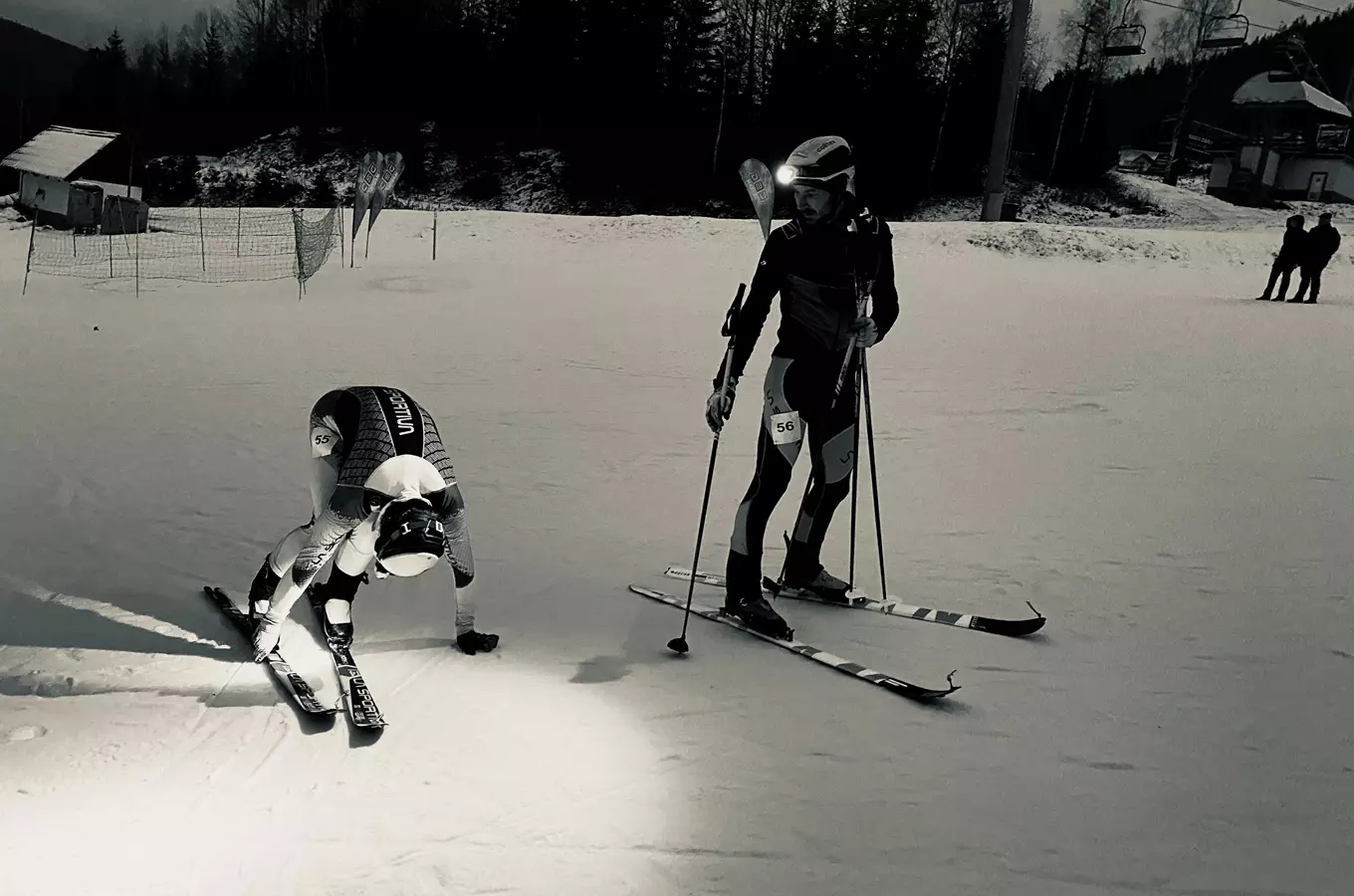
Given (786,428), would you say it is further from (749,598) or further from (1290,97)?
(1290,97)

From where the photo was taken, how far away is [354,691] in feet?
9.47

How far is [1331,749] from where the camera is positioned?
9.14 ft

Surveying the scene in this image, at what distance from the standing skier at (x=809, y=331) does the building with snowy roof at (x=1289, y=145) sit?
2098 cm

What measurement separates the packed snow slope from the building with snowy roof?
15.3 metres

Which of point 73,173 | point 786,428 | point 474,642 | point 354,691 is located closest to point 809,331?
point 786,428

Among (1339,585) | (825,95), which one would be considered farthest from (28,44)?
(1339,585)

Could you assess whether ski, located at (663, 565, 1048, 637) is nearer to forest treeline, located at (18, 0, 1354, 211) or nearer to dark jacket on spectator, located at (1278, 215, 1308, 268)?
dark jacket on spectator, located at (1278, 215, 1308, 268)

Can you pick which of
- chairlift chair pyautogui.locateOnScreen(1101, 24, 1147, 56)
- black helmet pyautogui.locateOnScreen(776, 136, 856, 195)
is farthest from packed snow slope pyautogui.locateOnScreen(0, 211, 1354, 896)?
chairlift chair pyautogui.locateOnScreen(1101, 24, 1147, 56)

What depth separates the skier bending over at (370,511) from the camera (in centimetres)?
249

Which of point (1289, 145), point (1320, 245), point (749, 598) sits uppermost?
point (1289, 145)

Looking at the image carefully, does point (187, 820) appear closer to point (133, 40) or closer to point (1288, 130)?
point (1288, 130)

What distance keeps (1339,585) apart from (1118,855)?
2544mm

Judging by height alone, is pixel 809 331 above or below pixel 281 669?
above

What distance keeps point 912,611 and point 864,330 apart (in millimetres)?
1163
